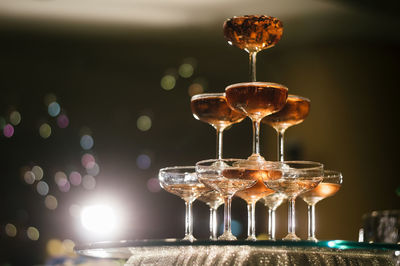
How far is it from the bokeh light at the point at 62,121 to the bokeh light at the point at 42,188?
2.12 feet

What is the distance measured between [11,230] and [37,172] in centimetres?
67

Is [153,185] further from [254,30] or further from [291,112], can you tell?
[254,30]

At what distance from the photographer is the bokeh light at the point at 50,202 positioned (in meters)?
6.83

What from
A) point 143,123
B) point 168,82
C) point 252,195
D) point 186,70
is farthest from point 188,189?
point 143,123

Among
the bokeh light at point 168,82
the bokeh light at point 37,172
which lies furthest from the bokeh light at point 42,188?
the bokeh light at point 168,82

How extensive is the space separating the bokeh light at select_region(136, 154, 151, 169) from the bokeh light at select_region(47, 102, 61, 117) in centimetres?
100

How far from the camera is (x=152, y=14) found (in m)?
5.05

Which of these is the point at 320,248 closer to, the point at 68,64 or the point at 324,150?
the point at 324,150

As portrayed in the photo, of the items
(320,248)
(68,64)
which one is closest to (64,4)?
(68,64)

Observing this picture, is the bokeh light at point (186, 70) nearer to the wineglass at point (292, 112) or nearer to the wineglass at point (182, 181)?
the wineglass at point (292, 112)

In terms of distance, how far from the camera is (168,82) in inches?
263

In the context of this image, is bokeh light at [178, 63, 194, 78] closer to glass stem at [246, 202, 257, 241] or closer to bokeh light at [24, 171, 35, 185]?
bokeh light at [24, 171, 35, 185]

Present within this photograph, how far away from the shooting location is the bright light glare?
22.4ft

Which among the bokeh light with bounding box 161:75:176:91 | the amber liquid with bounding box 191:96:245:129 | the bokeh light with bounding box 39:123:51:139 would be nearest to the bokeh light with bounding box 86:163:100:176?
the bokeh light with bounding box 39:123:51:139
